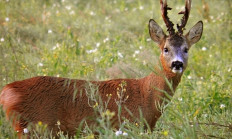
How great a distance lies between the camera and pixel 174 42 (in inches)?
225

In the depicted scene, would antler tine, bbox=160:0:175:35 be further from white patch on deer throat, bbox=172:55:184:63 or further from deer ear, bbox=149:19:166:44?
white patch on deer throat, bbox=172:55:184:63

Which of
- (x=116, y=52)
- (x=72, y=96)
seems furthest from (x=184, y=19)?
(x=116, y=52)

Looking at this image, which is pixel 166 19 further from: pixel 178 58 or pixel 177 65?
pixel 177 65

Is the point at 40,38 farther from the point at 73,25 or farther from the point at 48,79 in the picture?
the point at 48,79

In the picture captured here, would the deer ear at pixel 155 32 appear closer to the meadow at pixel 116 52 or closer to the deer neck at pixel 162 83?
the meadow at pixel 116 52

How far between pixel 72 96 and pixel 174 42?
1412mm

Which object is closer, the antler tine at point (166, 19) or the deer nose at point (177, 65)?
the deer nose at point (177, 65)

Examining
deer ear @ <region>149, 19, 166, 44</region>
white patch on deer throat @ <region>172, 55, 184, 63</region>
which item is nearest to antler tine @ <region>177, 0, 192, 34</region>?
deer ear @ <region>149, 19, 166, 44</region>

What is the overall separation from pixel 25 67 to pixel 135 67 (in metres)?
1.65

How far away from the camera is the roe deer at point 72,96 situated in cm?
504

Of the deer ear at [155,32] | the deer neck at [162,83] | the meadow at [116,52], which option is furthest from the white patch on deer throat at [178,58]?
the deer ear at [155,32]

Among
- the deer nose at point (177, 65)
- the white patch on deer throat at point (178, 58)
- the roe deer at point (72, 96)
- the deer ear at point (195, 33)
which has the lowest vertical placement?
the roe deer at point (72, 96)

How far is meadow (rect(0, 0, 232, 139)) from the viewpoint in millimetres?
5078

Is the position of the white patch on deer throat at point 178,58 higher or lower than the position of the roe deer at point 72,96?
higher
